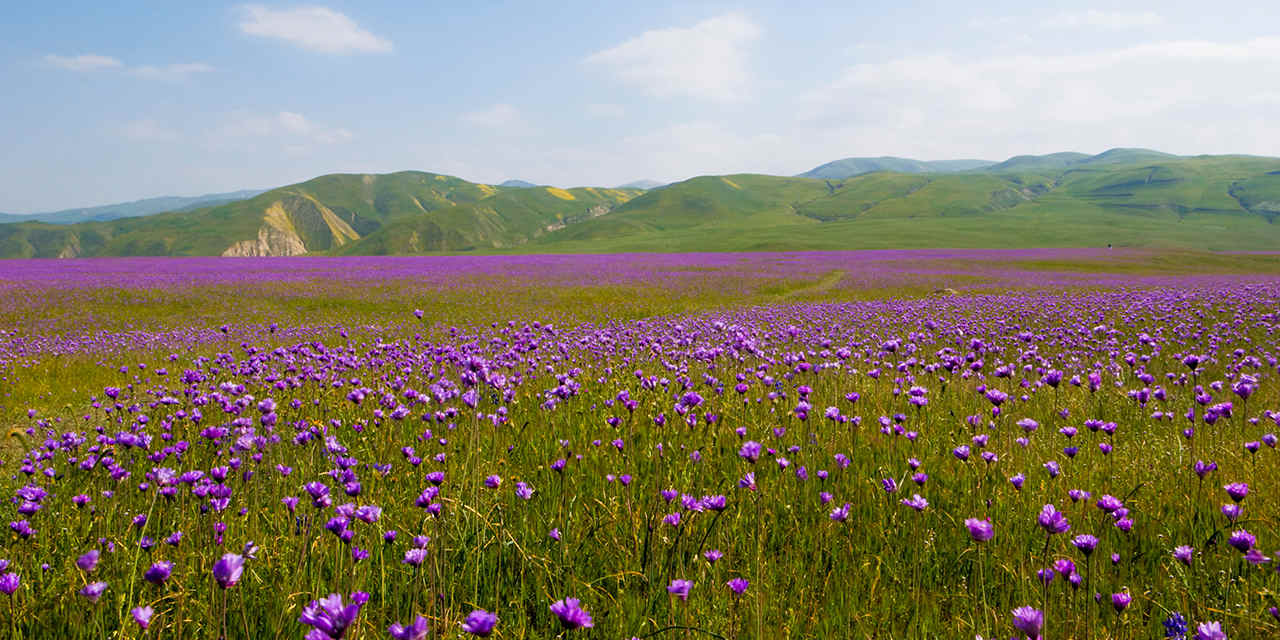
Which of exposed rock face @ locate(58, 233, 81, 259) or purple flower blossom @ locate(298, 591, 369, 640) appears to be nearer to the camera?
purple flower blossom @ locate(298, 591, 369, 640)

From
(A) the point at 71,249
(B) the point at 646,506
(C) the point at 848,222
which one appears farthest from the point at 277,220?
(B) the point at 646,506

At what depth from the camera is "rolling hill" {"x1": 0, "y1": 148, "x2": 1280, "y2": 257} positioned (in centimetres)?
9300

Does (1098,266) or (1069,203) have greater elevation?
(1069,203)

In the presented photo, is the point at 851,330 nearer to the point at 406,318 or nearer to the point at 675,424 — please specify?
the point at 675,424

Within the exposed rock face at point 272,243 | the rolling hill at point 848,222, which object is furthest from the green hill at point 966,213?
the exposed rock face at point 272,243

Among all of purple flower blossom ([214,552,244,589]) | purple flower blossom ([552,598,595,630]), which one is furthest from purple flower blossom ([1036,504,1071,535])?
purple flower blossom ([214,552,244,589])

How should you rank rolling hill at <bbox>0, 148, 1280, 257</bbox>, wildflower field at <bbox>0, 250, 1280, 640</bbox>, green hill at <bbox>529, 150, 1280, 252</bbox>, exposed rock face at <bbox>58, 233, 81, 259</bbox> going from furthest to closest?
exposed rock face at <bbox>58, 233, 81, 259</bbox> < rolling hill at <bbox>0, 148, 1280, 257</bbox> < green hill at <bbox>529, 150, 1280, 252</bbox> < wildflower field at <bbox>0, 250, 1280, 640</bbox>

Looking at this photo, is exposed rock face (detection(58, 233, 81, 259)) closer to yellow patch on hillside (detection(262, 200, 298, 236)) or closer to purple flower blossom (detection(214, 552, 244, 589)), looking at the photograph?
yellow patch on hillside (detection(262, 200, 298, 236))

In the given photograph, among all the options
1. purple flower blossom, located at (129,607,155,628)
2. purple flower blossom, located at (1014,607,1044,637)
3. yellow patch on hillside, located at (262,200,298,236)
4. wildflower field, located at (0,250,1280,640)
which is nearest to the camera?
purple flower blossom, located at (1014,607,1044,637)

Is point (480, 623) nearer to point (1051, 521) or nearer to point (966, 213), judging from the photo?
point (1051, 521)

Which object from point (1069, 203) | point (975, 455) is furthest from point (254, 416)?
point (1069, 203)

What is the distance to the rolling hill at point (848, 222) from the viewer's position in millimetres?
93000

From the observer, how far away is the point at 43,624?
2.42m

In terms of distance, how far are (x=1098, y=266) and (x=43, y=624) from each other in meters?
56.0
